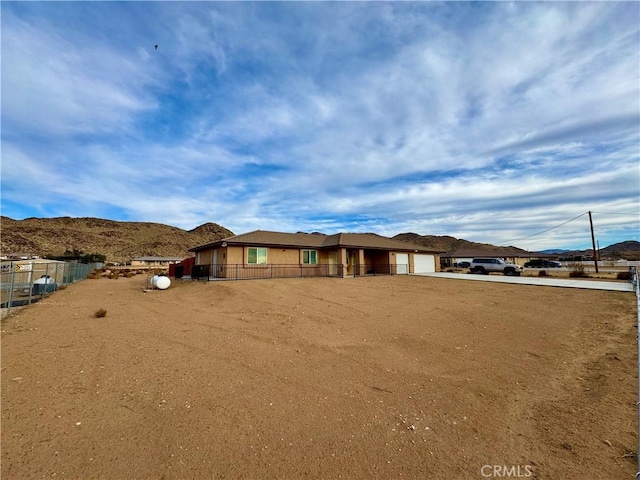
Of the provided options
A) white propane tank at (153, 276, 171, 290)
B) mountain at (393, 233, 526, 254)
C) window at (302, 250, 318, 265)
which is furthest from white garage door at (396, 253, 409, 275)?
mountain at (393, 233, 526, 254)

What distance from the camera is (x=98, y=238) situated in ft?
244

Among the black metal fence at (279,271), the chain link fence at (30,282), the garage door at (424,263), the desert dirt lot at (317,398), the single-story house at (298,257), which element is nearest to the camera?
the desert dirt lot at (317,398)

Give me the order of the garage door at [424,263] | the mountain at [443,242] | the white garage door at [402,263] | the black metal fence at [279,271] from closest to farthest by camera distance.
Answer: the black metal fence at [279,271]
the white garage door at [402,263]
the garage door at [424,263]
the mountain at [443,242]

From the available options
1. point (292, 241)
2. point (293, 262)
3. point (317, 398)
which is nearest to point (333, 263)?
point (293, 262)

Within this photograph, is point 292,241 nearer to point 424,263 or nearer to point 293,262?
point 293,262

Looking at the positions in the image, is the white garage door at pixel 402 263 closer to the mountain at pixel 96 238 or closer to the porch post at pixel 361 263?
the porch post at pixel 361 263

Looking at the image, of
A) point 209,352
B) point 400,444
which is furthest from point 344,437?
point 209,352

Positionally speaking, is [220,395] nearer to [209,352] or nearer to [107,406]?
[107,406]

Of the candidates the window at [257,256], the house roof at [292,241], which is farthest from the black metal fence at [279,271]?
the house roof at [292,241]

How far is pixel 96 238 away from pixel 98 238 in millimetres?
688

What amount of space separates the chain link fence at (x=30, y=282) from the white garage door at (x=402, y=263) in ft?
83.1

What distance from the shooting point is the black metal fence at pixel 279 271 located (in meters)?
21.5

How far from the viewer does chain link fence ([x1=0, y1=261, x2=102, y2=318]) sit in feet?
35.8

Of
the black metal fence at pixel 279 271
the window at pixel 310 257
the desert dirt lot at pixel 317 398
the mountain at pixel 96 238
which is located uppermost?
the mountain at pixel 96 238
